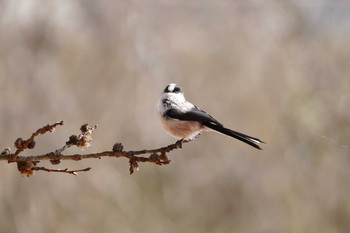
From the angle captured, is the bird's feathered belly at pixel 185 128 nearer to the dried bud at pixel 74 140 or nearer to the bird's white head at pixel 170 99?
the bird's white head at pixel 170 99

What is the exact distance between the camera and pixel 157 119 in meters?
9.00

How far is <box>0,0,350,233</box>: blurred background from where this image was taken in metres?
7.89

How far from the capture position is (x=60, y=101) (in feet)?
27.2

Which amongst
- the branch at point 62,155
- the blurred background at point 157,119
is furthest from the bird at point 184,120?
the blurred background at point 157,119

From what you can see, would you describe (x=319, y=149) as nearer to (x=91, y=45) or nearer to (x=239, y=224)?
(x=239, y=224)

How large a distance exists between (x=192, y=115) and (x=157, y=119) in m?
5.45

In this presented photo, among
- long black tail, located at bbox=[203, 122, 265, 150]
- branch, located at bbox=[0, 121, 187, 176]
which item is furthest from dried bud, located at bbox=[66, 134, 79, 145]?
long black tail, located at bbox=[203, 122, 265, 150]

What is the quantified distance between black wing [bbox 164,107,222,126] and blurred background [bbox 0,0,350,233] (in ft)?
12.8

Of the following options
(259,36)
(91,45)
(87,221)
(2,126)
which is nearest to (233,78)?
(259,36)

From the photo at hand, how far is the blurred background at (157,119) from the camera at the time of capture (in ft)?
25.9

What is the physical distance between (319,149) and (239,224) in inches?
60.7

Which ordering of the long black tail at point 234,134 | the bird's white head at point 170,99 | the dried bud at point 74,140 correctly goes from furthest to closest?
the bird's white head at point 170,99 → the long black tail at point 234,134 → the dried bud at point 74,140

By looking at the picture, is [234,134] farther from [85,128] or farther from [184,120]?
[85,128]

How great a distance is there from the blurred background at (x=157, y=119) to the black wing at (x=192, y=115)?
3.92 m
